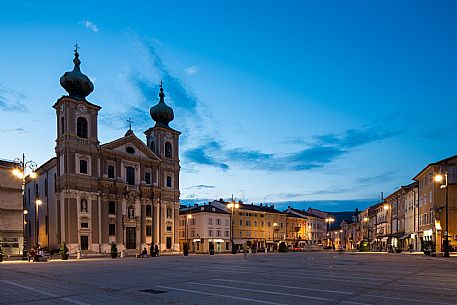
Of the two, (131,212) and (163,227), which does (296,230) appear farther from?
(131,212)

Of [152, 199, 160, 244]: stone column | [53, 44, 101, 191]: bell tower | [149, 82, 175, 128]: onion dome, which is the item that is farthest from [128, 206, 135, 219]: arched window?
[149, 82, 175, 128]: onion dome

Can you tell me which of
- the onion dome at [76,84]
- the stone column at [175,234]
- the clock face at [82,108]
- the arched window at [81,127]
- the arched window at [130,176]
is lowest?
the stone column at [175,234]

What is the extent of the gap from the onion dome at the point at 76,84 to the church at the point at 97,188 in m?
0.15

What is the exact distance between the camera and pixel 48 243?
209ft

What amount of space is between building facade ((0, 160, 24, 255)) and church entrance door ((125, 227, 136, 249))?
15.7 m

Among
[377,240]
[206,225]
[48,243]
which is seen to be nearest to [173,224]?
[206,225]

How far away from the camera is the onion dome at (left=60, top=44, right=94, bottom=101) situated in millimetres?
63281

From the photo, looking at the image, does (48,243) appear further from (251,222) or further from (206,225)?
(251,222)

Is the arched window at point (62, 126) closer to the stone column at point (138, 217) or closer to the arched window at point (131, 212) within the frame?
the stone column at point (138, 217)

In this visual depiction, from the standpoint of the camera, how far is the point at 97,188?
62406 millimetres

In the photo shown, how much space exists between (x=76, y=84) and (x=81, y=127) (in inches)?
283

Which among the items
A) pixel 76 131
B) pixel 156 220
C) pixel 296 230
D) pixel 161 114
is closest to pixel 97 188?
pixel 76 131

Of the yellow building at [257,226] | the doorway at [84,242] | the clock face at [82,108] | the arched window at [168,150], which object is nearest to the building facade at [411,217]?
the yellow building at [257,226]

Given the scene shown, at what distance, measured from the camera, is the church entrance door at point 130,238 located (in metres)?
65.9
